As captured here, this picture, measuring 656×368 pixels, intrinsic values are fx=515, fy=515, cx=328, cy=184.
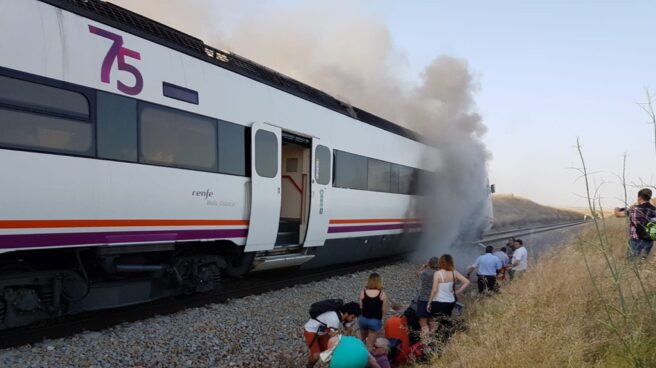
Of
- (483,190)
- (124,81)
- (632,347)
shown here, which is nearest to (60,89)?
(124,81)

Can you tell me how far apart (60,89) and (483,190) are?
14919mm

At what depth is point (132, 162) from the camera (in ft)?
19.1

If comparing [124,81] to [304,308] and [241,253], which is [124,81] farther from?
[304,308]

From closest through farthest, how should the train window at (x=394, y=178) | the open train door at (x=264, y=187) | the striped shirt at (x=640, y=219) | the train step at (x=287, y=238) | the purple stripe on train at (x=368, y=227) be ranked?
the striped shirt at (x=640, y=219), the open train door at (x=264, y=187), the train step at (x=287, y=238), the purple stripe on train at (x=368, y=227), the train window at (x=394, y=178)

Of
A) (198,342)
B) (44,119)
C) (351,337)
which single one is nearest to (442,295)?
(351,337)

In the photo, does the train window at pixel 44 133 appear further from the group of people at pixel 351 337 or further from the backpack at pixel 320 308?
the group of people at pixel 351 337

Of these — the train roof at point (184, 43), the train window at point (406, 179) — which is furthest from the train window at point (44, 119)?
the train window at point (406, 179)

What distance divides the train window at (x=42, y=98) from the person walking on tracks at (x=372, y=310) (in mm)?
3536

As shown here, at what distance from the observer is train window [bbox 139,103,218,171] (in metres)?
6.04

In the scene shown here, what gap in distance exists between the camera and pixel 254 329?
6352 millimetres

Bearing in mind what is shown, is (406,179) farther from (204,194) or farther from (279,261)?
(204,194)

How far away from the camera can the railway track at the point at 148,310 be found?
534cm

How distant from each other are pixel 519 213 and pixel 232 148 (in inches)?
1999

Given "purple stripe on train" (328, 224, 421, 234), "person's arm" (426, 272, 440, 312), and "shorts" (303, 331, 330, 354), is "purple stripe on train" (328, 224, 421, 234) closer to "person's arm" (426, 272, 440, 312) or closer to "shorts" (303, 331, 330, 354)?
"person's arm" (426, 272, 440, 312)
